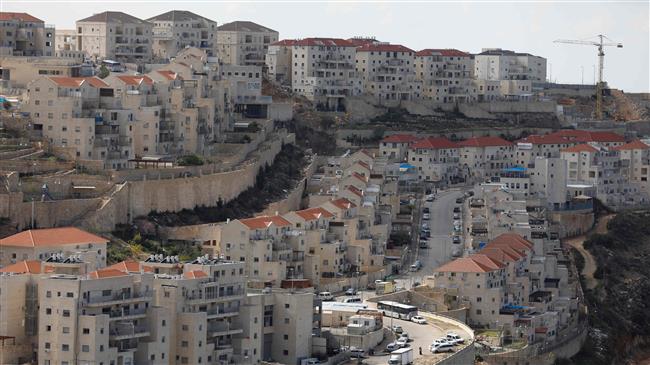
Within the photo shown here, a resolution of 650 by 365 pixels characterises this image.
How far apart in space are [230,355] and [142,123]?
2121 cm

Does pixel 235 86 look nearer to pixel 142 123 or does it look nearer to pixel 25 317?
pixel 142 123

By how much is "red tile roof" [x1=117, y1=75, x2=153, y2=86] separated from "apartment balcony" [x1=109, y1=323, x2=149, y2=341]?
2491 cm

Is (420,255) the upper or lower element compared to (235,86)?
lower

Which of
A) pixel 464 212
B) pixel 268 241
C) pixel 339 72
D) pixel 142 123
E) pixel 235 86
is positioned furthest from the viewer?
pixel 339 72

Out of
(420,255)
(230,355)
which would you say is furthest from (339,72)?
(230,355)

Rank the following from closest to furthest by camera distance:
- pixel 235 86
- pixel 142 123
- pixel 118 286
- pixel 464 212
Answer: pixel 118 286
pixel 142 123
pixel 464 212
pixel 235 86

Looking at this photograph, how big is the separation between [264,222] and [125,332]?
16802 mm

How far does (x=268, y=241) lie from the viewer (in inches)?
2670

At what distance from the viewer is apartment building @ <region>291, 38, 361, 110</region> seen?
103438 millimetres

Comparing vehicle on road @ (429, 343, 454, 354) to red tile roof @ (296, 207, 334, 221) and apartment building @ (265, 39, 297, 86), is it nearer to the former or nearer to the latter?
red tile roof @ (296, 207, 334, 221)

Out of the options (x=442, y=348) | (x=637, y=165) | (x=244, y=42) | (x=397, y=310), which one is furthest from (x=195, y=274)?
(x=244, y=42)

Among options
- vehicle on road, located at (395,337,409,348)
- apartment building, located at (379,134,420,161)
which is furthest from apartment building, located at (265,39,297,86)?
vehicle on road, located at (395,337,409,348)

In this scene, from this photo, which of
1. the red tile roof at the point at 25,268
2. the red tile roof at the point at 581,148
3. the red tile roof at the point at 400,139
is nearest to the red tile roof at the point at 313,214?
the red tile roof at the point at 25,268

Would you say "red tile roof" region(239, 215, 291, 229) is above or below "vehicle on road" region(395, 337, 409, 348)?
above
